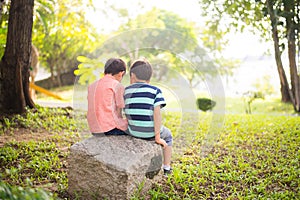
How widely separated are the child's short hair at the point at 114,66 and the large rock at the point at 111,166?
0.57 meters

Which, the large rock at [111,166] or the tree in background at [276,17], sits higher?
the tree in background at [276,17]

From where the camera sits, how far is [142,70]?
304cm

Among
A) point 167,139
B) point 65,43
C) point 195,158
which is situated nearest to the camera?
point 167,139

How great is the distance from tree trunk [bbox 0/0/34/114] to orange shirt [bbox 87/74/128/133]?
272 cm

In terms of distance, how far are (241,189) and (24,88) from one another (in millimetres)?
3846

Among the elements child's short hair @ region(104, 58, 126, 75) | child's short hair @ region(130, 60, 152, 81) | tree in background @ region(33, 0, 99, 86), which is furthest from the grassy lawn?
tree in background @ region(33, 0, 99, 86)

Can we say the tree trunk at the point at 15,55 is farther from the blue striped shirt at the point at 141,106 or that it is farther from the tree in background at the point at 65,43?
the tree in background at the point at 65,43

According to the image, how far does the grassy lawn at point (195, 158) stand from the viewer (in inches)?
124

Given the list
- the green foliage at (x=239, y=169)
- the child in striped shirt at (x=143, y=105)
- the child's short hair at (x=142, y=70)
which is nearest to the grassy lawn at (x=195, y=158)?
the green foliage at (x=239, y=169)

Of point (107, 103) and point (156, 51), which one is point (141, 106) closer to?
point (107, 103)

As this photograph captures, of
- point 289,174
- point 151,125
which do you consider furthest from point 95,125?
point 289,174

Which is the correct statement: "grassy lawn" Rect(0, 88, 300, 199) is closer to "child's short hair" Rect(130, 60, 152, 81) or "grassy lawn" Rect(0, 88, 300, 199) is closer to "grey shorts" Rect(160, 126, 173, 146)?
"grey shorts" Rect(160, 126, 173, 146)

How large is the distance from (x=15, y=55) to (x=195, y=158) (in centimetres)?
311

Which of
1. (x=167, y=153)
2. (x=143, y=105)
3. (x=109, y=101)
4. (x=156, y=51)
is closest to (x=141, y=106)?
(x=143, y=105)
